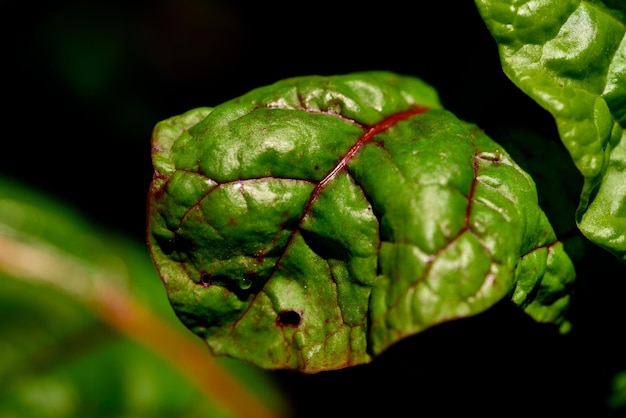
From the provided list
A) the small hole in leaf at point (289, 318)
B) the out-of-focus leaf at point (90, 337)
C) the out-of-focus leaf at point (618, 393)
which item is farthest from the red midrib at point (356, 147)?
the out-of-focus leaf at point (90, 337)

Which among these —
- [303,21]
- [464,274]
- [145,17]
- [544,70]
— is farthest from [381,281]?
[145,17]

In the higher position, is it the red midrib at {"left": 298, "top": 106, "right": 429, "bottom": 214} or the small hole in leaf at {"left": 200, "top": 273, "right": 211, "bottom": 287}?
the red midrib at {"left": 298, "top": 106, "right": 429, "bottom": 214}


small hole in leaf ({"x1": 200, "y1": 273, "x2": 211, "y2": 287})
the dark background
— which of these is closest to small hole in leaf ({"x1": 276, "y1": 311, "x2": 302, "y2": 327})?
small hole in leaf ({"x1": 200, "y1": 273, "x2": 211, "y2": 287})

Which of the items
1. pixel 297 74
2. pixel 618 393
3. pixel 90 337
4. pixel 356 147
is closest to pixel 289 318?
pixel 356 147

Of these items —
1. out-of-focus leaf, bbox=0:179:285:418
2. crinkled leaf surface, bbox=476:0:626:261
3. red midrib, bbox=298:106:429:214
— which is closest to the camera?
crinkled leaf surface, bbox=476:0:626:261

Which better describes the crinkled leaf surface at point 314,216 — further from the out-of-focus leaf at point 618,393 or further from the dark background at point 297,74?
the out-of-focus leaf at point 618,393

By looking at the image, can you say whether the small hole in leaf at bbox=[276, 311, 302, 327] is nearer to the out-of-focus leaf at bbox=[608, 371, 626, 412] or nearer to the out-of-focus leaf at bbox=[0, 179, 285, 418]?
the out-of-focus leaf at bbox=[608, 371, 626, 412]

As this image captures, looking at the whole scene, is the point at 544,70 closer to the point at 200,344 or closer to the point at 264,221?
the point at 264,221

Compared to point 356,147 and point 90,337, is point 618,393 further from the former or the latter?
point 90,337
